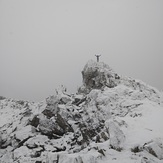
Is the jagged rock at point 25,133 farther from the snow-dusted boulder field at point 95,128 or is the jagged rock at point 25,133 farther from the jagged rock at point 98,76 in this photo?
the jagged rock at point 98,76

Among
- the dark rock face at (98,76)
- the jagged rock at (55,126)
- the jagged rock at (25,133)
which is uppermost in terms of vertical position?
the dark rock face at (98,76)

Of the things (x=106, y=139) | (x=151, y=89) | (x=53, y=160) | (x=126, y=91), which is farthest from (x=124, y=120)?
(x=151, y=89)

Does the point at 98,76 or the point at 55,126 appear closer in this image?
the point at 55,126

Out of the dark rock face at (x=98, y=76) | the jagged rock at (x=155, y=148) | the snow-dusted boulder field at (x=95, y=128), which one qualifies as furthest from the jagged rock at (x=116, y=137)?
the dark rock face at (x=98, y=76)

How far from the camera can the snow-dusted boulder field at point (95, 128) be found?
1080 centimetres

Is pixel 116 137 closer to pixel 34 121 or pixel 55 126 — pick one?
pixel 55 126

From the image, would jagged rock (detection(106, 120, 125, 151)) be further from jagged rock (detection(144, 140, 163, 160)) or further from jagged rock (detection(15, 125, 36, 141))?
jagged rock (detection(15, 125, 36, 141))

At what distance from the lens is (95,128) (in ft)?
62.9

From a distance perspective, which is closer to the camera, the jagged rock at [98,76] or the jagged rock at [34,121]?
the jagged rock at [34,121]

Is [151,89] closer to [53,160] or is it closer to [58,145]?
[58,145]

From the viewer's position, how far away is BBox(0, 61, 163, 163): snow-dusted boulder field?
10797 millimetres

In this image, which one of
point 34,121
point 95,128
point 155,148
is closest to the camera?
point 155,148

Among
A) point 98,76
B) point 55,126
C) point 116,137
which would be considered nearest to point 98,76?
point 98,76

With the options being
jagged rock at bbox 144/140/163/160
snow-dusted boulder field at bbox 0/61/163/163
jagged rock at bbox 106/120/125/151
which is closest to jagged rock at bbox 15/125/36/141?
snow-dusted boulder field at bbox 0/61/163/163
